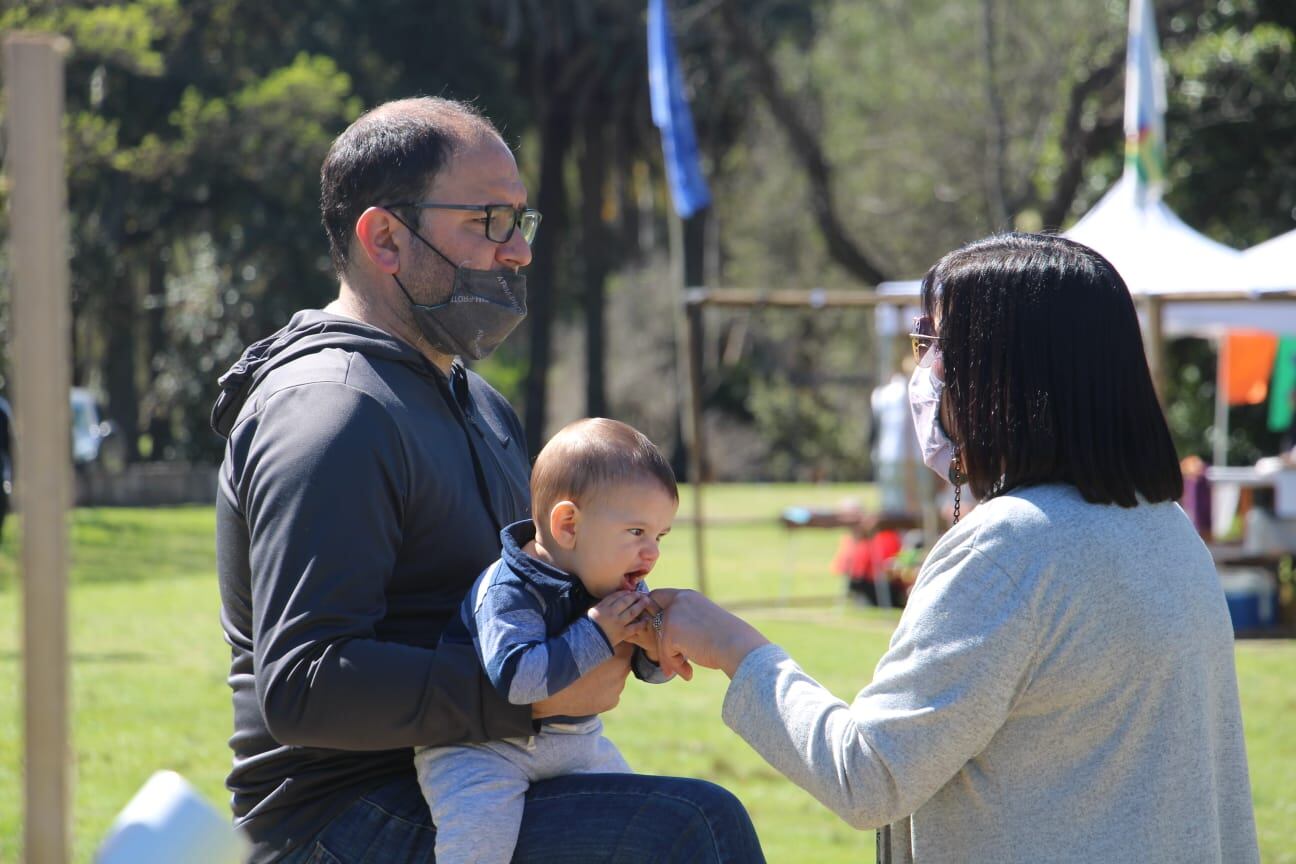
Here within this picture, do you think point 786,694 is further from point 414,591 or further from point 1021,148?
point 1021,148

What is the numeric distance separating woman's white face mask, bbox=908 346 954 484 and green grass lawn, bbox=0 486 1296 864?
3410 millimetres

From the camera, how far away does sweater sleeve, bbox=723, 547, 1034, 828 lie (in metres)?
2.10

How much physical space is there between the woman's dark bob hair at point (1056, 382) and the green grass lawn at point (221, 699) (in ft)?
11.9

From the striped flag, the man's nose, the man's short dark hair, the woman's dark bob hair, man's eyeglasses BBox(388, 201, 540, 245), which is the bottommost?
the woman's dark bob hair

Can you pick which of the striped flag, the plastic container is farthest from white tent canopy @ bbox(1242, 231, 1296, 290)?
the plastic container

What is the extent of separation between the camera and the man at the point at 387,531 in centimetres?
221

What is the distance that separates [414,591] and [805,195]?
1304 inches

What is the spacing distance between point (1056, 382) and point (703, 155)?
33.9 meters

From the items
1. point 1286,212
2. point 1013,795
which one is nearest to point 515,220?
point 1013,795

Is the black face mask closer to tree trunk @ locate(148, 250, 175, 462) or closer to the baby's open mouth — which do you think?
the baby's open mouth

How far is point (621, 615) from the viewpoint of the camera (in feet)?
7.80

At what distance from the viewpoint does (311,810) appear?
239 centimetres

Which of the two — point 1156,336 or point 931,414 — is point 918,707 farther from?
point 1156,336

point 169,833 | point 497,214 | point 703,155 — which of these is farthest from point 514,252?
point 703,155
